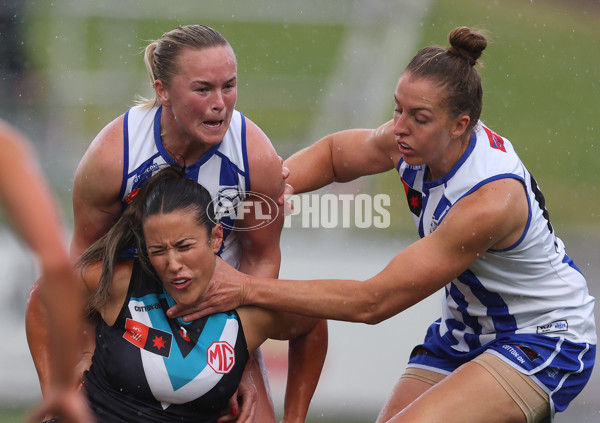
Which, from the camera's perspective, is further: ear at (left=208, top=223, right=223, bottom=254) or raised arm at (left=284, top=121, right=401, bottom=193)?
raised arm at (left=284, top=121, right=401, bottom=193)

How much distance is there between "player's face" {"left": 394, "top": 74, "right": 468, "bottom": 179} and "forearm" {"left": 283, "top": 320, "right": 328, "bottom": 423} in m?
0.60

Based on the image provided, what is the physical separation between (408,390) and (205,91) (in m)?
Result: 1.11

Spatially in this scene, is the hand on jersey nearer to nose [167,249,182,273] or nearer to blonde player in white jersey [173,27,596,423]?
blonde player in white jersey [173,27,596,423]

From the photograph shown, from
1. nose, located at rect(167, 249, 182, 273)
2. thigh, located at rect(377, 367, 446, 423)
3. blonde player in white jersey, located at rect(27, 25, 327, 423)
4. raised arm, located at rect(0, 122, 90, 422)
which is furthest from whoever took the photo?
thigh, located at rect(377, 367, 446, 423)

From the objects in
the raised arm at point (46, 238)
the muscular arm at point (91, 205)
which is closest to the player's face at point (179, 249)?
the muscular arm at point (91, 205)

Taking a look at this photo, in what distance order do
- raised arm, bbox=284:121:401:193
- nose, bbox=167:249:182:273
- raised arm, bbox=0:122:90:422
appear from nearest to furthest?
raised arm, bbox=0:122:90:422 → nose, bbox=167:249:182:273 → raised arm, bbox=284:121:401:193

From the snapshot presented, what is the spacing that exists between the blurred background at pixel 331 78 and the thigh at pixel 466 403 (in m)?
5.05

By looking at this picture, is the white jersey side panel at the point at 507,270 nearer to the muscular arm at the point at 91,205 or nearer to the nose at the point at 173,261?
the nose at the point at 173,261

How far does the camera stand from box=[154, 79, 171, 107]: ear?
2.61 meters

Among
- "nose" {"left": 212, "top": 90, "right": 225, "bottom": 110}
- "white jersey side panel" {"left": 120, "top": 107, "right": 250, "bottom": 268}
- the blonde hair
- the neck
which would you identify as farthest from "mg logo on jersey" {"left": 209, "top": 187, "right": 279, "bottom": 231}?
the blonde hair

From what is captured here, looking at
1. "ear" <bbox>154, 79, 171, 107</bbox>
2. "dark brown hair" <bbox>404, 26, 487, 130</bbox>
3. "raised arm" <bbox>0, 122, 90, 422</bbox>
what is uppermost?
"raised arm" <bbox>0, 122, 90, 422</bbox>

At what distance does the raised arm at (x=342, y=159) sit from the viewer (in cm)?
308

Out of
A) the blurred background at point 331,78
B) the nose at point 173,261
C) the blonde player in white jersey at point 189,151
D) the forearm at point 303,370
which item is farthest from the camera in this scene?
the blurred background at point 331,78

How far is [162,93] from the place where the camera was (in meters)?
2.62
